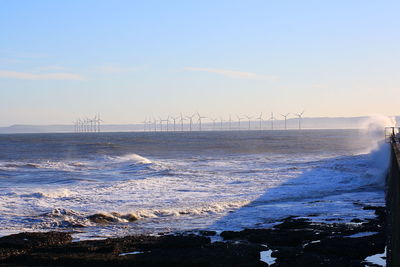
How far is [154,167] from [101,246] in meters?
28.1

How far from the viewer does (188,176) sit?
35.2 metres

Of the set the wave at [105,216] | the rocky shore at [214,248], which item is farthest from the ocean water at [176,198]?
the rocky shore at [214,248]

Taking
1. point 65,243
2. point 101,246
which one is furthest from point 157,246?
point 65,243

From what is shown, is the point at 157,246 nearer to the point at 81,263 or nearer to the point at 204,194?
the point at 81,263

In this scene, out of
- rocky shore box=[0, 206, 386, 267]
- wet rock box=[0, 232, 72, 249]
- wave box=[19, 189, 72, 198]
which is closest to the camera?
rocky shore box=[0, 206, 386, 267]

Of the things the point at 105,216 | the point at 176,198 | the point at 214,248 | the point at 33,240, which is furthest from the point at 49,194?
the point at 214,248

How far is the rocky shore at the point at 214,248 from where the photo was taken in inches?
489

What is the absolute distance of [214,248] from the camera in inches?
535

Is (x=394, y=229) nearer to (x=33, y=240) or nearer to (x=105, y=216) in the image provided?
(x=33, y=240)

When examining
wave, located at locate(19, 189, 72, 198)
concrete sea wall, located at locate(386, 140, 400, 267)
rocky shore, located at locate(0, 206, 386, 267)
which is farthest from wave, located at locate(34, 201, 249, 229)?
concrete sea wall, located at locate(386, 140, 400, 267)

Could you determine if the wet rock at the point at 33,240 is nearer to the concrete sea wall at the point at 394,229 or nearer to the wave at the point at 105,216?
the wave at the point at 105,216

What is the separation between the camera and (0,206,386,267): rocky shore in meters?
12.4

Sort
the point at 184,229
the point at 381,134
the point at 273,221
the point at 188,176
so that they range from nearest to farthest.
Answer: the point at 184,229 < the point at 273,221 < the point at 188,176 < the point at 381,134

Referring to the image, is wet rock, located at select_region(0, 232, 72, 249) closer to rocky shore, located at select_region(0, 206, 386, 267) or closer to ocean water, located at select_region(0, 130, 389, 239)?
rocky shore, located at select_region(0, 206, 386, 267)
